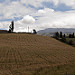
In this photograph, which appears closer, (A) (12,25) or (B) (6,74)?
(B) (6,74)

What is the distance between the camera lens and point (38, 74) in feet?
68.9

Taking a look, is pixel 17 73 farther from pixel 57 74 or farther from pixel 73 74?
pixel 73 74

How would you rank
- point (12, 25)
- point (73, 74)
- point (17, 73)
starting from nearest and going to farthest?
point (73, 74) → point (17, 73) → point (12, 25)

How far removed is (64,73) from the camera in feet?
70.8

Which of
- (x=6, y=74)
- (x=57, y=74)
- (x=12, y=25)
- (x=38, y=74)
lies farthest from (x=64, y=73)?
(x=12, y=25)

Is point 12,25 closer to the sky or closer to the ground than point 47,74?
closer to the sky

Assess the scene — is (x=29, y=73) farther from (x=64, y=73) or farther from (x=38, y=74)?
(x=64, y=73)

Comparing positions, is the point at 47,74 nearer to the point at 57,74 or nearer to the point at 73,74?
the point at 57,74

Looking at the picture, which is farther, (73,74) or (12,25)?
(12,25)

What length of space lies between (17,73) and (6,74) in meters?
1.60

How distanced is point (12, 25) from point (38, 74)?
139454 millimetres

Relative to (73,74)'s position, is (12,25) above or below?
above

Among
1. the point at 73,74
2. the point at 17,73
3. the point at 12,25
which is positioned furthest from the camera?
the point at 12,25

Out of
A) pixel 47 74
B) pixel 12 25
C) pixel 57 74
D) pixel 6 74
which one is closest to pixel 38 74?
pixel 47 74
